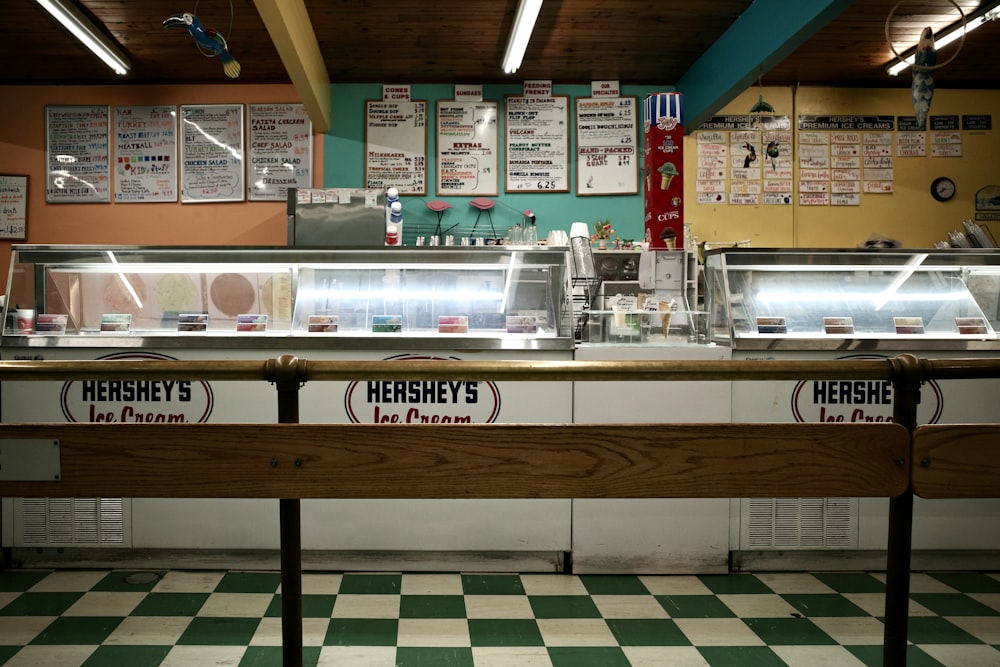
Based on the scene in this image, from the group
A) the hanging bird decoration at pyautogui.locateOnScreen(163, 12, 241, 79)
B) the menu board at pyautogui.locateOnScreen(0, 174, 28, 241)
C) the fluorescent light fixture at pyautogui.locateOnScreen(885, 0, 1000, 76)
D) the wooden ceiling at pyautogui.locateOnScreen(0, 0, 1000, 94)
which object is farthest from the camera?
the menu board at pyautogui.locateOnScreen(0, 174, 28, 241)

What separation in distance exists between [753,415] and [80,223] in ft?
21.0

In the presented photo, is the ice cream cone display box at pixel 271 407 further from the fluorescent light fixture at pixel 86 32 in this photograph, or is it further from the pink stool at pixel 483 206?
the pink stool at pixel 483 206

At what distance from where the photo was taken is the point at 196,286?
3.13 m

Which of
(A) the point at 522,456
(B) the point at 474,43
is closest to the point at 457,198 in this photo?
(B) the point at 474,43

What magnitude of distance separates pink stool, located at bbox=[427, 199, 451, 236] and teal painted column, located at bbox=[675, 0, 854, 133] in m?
2.50

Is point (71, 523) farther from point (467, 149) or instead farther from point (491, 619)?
point (467, 149)

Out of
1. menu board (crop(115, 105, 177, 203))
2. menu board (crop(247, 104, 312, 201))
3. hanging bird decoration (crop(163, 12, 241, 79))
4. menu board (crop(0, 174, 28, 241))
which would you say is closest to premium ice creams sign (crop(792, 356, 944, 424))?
hanging bird decoration (crop(163, 12, 241, 79))

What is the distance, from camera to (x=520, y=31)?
496 cm

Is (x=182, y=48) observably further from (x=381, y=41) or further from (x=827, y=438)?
(x=827, y=438)

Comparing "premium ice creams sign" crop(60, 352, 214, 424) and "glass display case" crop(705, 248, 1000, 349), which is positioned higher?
"glass display case" crop(705, 248, 1000, 349)

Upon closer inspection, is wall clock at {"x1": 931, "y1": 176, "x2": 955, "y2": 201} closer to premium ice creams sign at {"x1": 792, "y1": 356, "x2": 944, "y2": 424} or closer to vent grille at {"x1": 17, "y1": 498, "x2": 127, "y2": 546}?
premium ice creams sign at {"x1": 792, "y1": 356, "x2": 944, "y2": 424}

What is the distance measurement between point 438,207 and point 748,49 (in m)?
3.02

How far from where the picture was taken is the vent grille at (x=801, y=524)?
3043mm

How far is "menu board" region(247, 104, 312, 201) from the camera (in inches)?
254
